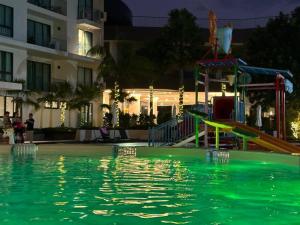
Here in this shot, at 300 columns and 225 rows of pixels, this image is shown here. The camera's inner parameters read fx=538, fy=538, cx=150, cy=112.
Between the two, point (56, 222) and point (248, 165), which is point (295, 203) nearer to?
point (56, 222)

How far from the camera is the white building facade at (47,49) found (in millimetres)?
33312

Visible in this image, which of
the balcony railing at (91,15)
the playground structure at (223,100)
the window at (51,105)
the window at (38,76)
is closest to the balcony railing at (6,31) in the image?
the window at (38,76)

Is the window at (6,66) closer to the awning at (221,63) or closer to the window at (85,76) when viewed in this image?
the window at (85,76)

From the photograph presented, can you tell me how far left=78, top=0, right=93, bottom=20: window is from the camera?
40.5m

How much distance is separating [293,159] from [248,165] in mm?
1379

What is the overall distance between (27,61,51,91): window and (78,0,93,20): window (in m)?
4.96

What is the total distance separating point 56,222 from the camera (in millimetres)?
6938

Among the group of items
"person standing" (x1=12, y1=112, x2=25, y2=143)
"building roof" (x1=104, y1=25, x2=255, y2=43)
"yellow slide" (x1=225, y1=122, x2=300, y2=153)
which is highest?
"building roof" (x1=104, y1=25, x2=255, y2=43)

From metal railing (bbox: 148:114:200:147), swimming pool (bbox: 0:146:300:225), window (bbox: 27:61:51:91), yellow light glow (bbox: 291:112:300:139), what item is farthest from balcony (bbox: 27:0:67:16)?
swimming pool (bbox: 0:146:300:225)

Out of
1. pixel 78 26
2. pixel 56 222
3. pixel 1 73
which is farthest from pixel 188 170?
pixel 78 26

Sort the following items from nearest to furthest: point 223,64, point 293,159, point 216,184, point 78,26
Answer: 1. point 216,184
2. point 293,159
3. point 223,64
4. point 78,26

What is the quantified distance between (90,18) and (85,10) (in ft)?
2.39

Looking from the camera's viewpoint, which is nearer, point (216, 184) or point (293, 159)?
point (216, 184)

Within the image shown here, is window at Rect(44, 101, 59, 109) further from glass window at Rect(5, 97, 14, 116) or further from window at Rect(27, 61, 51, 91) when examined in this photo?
glass window at Rect(5, 97, 14, 116)
